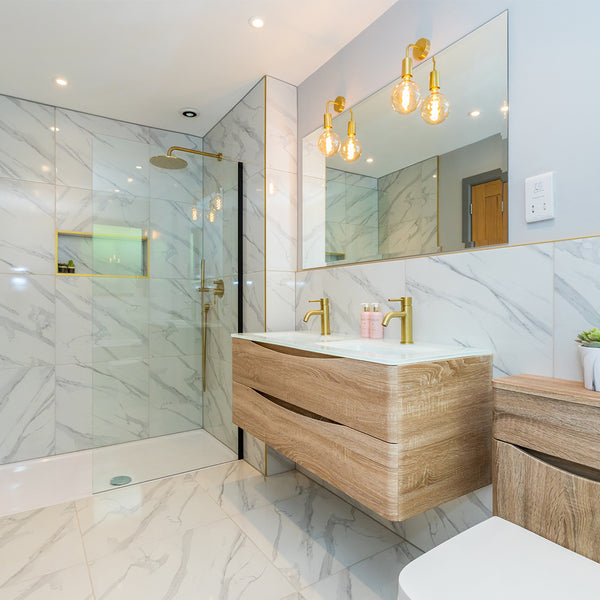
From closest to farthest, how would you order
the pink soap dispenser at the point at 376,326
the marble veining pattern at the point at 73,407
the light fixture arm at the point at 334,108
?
1. the pink soap dispenser at the point at 376,326
2. the light fixture arm at the point at 334,108
3. the marble veining pattern at the point at 73,407

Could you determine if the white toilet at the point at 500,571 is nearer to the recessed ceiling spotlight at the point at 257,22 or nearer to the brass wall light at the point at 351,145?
the brass wall light at the point at 351,145

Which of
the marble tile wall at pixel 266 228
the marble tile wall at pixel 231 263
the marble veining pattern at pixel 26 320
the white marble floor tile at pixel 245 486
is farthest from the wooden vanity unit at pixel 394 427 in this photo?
the marble veining pattern at pixel 26 320

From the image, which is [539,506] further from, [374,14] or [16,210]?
[16,210]

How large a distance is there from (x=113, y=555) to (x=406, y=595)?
133 centimetres

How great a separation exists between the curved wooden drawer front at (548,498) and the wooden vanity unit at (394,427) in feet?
0.50

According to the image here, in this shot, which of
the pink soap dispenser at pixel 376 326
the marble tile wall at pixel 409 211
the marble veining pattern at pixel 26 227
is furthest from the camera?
the marble veining pattern at pixel 26 227

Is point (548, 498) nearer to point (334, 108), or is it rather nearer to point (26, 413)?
point (334, 108)

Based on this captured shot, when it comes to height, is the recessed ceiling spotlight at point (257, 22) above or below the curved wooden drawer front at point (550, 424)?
above

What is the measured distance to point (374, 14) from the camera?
181 centimetres

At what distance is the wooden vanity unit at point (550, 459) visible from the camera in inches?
36.5

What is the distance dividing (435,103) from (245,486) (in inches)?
81.6

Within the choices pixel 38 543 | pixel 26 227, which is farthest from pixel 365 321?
pixel 26 227

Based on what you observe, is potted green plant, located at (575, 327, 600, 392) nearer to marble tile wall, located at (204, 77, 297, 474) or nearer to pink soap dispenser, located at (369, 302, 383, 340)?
pink soap dispenser, located at (369, 302, 383, 340)

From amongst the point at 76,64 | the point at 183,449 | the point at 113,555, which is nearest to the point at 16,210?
the point at 76,64
